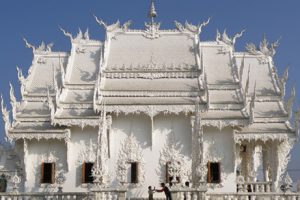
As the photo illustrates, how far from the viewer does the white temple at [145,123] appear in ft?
70.3

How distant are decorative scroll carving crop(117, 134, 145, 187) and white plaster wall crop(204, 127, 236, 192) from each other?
111 inches

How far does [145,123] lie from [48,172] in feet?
15.6

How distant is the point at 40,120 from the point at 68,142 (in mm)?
1732

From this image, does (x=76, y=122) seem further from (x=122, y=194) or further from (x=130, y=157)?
(x=122, y=194)

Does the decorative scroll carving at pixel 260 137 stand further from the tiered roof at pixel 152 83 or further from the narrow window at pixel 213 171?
the narrow window at pixel 213 171

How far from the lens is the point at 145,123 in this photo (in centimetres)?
2217

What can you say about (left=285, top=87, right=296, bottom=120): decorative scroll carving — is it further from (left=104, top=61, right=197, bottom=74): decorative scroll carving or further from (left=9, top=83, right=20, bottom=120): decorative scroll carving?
(left=9, top=83, right=20, bottom=120): decorative scroll carving

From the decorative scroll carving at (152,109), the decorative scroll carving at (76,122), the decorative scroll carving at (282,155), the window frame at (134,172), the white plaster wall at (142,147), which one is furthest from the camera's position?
the decorative scroll carving at (282,155)

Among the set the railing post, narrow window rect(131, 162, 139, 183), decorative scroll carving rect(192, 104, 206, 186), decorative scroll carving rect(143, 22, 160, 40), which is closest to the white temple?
narrow window rect(131, 162, 139, 183)

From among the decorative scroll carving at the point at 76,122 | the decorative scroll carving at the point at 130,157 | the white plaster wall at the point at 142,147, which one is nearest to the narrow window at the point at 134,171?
the decorative scroll carving at the point at 130,157

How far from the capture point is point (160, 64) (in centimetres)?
2364

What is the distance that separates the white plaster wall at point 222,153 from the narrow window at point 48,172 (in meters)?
6.68

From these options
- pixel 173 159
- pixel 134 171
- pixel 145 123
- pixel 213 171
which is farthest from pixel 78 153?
pixel 213 171

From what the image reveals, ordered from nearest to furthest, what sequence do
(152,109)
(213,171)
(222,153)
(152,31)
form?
(152,109) < (213,171) < (222,153) < (152,31)
